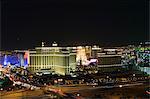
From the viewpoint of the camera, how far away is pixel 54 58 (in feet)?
21.2

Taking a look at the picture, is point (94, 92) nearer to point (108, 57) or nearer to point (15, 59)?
point (15, 59)

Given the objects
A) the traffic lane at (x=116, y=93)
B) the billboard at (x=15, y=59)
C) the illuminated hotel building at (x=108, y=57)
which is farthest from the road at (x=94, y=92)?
the illuminated hotel building at (x=108, y=57)

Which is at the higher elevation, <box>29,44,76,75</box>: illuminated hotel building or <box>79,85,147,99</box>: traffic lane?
<box>29,44,76,75</box>: illuminated hotel building

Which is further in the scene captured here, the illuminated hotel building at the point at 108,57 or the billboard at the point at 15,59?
the illuminated hotel building at the point at 108,57

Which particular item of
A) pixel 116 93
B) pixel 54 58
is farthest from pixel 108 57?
pixel 116 93

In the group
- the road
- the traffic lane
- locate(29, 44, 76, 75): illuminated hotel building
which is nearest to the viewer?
the road

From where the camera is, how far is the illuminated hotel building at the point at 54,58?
18.3 ft

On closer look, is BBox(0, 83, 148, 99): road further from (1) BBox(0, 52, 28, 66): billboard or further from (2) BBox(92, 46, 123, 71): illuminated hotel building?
(2) BBox(92, 46, 123, 71): illuminated hotel building

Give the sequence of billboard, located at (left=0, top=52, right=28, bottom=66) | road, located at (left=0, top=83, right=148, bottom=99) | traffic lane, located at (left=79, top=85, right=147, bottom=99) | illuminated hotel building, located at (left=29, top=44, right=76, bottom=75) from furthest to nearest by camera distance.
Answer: illuminated hotel building, located at (left=29, top=44, right=76, bottom=75) < billboard, located at (left=0, top=52, right=28, bottom=66) < traffic lane, located at (left=79, top=85, right=147, bottom=99) < road, located at (left=0, top=83, right=148, bottom=99)

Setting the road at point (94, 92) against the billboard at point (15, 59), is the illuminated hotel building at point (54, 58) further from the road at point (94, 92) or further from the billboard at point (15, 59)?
the road at point (94, 92)

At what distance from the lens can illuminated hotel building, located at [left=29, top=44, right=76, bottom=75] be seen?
5.59 m

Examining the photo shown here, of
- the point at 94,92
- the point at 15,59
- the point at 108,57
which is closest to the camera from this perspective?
the point at 94,92

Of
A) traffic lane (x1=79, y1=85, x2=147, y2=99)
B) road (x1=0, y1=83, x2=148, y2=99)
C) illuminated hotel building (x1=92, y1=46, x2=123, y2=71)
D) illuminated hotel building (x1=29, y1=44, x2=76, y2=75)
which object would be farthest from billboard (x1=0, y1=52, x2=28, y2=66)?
traffic lane (x1=79, y1=85, x2=147, y2=99)

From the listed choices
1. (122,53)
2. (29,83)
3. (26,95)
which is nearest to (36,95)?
(26,95)
